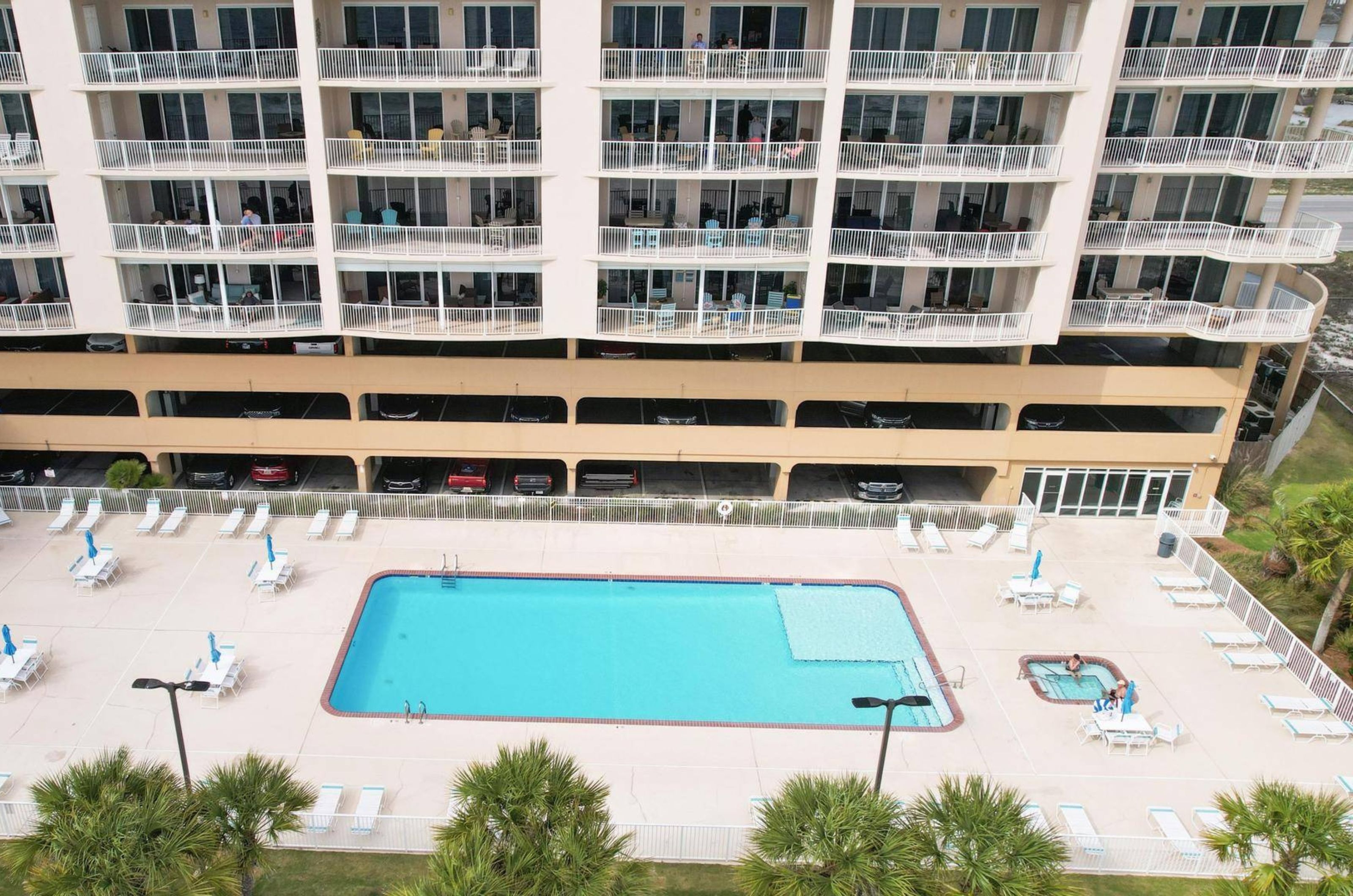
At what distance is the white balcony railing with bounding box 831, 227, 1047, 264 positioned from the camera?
28031 mm

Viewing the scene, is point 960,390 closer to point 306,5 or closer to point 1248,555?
point 1248,555

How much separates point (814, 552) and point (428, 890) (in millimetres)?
17851

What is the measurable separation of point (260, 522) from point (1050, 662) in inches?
844

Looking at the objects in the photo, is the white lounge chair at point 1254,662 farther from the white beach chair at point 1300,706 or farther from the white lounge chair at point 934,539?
the white lounge chair at point 934,539

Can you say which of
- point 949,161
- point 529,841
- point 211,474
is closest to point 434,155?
point 211,474

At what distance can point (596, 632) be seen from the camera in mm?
25891

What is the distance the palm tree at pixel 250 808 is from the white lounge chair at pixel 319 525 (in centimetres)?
1389

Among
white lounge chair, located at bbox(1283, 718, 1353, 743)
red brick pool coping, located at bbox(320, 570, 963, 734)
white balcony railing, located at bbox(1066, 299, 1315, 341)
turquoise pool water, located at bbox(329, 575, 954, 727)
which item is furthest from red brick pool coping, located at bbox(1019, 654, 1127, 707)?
white balcony railing, located at bbox(1066, 299, 1315, 341)

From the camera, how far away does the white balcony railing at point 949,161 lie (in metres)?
27.0

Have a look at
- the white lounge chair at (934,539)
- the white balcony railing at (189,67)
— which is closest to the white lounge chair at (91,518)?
the white balcony railing at (189,67)

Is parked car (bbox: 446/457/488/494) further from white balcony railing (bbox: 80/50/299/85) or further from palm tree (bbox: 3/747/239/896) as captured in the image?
palm tree (bbox: 3/747/239/896)

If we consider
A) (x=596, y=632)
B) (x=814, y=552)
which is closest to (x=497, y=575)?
(x=596, y=632)

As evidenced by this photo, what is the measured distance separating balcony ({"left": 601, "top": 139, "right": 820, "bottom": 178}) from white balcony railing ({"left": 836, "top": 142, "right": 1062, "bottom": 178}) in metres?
1.08

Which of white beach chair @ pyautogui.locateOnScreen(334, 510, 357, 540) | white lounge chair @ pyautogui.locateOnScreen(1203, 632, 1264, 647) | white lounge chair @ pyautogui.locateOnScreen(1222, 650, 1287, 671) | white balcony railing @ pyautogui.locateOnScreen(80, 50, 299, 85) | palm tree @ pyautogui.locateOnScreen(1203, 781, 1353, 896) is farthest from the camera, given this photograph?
white beach chair @ pyautogui.locateOnScreen(334, 510, 357, 540)
